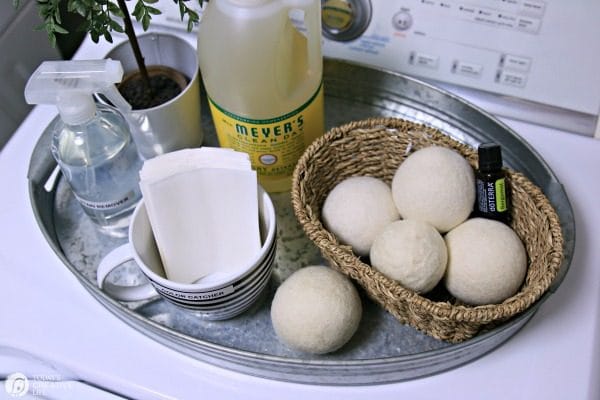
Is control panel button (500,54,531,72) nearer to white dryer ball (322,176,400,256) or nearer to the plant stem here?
white dryer ball (322,176,400,256)

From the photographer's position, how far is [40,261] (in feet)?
1.71

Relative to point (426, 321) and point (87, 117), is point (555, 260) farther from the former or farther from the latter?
point (87, 117)

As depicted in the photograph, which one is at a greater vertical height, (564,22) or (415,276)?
(564,22)

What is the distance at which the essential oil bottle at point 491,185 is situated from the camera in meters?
0.47

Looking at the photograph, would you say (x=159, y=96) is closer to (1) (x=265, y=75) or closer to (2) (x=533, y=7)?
(1) (x=265, y=75)

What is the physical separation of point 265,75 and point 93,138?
0.17 m

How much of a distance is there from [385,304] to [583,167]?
0.24 metres

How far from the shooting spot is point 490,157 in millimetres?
467

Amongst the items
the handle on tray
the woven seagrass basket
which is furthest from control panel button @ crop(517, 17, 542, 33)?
the handle on tray

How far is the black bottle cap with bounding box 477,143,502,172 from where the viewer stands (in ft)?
1.53

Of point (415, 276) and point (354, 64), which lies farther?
point (354, 64)

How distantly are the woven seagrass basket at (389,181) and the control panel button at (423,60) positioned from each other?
8 centimetres

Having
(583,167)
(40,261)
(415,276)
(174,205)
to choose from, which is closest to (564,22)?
(583,167)

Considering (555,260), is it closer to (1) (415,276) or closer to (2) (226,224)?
(1) (415,276)
